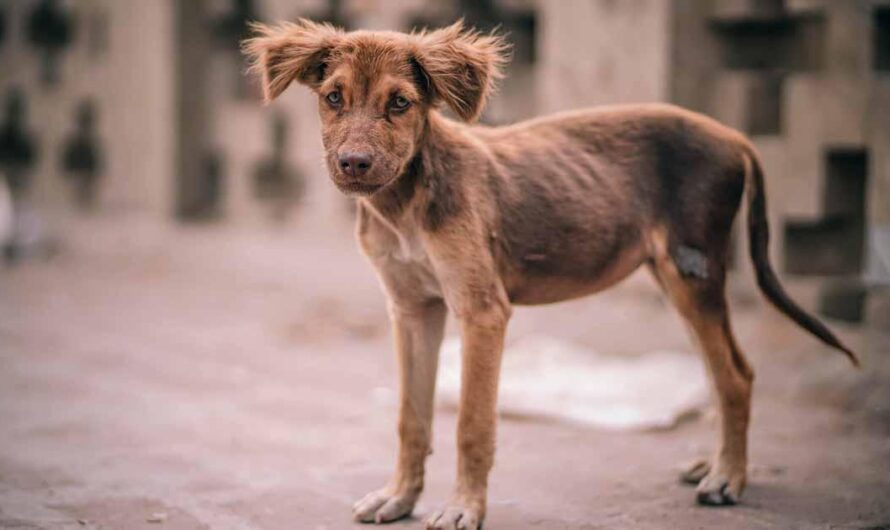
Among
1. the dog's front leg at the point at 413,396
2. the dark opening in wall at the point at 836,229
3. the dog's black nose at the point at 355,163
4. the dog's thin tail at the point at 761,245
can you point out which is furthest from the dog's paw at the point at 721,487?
the dark opening in wall at the point at 836,229

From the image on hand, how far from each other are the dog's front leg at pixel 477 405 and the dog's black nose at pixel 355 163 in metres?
0.60

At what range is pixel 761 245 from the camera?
416 cm

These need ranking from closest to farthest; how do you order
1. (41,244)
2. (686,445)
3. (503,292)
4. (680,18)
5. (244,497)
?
(503,292) < (244,497) < (686,445) < (680,18) < (41,244)

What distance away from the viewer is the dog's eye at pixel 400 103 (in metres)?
3.40

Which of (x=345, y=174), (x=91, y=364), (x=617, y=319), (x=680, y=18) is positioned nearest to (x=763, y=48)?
(x=680, y=18)

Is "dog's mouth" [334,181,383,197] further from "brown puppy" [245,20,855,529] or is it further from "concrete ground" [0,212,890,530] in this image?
"concrete ground" [0,212,890,530]

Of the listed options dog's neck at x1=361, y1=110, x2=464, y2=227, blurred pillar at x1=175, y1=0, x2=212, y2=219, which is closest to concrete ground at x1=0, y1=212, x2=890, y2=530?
dog's neck at x1=361, y1=110, x2=464, y2=227

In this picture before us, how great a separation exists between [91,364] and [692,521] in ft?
13.3

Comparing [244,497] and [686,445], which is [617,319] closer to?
[686,445]

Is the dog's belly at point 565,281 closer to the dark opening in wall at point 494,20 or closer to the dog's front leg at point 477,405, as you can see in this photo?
the dog's front leg at point 477,405

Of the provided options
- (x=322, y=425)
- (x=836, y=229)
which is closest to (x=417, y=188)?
(x=322, y=425)

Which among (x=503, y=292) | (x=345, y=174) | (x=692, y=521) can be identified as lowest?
(x=692, y=521)

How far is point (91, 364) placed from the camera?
6.41m

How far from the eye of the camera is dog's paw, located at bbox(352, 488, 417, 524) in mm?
3625
